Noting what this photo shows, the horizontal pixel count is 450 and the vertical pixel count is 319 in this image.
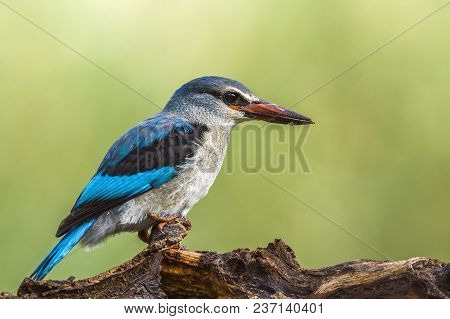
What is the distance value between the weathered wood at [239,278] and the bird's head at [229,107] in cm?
235

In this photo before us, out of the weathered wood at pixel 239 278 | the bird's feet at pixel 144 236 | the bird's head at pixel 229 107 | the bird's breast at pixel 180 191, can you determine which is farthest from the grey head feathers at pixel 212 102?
the weathered wood at pixel 239 278

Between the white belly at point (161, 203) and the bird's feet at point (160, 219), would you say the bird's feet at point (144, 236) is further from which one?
the bird's feet at point (160, 219)

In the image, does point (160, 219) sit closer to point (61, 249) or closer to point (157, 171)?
point (157, 171)

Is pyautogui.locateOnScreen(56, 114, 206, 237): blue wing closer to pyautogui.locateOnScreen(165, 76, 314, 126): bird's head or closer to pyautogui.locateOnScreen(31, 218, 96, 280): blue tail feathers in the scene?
pyautogui.locateOnScreen(31, 218, 96, 280): blue tail feathers

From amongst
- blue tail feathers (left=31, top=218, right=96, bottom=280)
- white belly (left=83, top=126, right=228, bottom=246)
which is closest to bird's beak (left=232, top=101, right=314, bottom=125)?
white belly (left=83, top=126, right=228, bottom=246)

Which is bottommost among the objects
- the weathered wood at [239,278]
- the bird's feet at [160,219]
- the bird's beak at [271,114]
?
the weathered wood at [239,278]

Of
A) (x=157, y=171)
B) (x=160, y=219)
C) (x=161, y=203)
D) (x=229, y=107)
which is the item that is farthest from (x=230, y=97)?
(x=160, y=219)

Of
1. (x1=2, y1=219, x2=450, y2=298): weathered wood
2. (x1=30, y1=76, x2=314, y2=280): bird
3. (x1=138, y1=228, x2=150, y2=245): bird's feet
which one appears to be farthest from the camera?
(x1=138, y1=228, x2=150, y2=245): bird's feet

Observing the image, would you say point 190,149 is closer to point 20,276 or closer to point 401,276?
point 20,276

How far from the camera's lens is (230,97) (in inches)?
280

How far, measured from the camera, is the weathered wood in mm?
4332

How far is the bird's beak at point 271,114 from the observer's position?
7.07 meters

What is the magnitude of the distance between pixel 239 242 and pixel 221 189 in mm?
806
